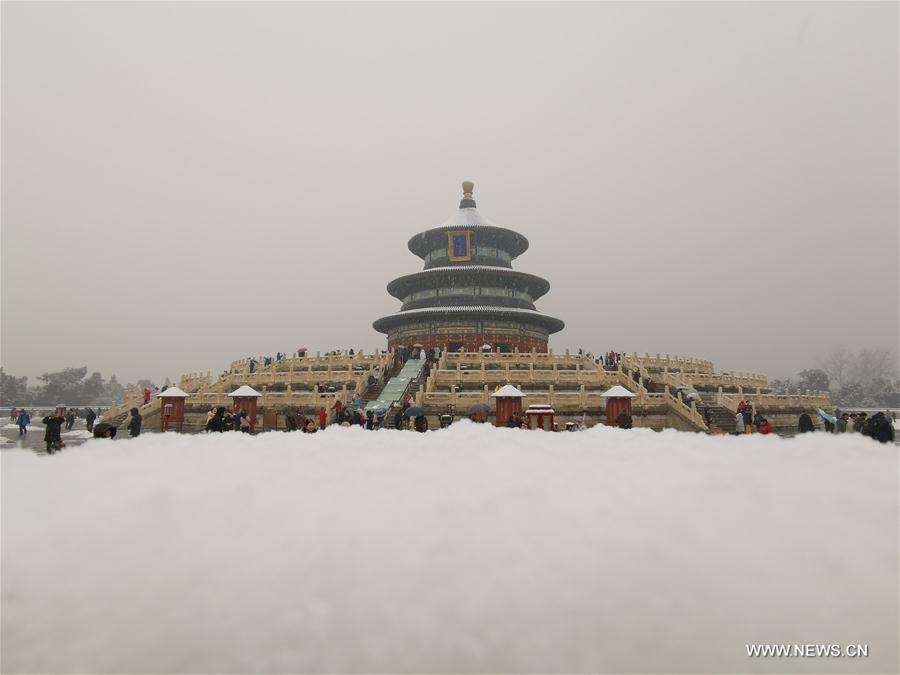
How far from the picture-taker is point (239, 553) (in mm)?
4570

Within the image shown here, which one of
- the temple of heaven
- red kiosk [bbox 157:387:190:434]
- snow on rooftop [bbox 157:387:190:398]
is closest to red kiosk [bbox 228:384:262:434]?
snow on rooftop [bbox 157:387:190:398]

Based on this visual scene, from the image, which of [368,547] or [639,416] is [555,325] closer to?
[639,416]

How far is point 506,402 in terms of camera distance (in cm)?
2030

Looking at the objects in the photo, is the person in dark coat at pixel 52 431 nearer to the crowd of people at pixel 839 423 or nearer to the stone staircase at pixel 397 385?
the stone staircase at pixel 397 385

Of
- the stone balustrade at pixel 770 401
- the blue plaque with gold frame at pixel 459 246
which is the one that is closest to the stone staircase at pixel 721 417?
the stone balustrade at pixel 770 401

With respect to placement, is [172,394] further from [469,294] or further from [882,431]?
[469,294]

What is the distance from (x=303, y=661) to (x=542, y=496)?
3.10 metres

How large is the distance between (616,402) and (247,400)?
16.0 m

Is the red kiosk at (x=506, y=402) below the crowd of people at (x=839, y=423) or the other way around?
the other way around

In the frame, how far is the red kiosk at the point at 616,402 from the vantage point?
20.5 m

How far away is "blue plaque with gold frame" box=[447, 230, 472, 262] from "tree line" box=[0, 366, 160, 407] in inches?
1721

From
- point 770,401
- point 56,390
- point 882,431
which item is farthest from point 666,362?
point 56,390

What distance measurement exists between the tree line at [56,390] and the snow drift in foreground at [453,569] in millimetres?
67184

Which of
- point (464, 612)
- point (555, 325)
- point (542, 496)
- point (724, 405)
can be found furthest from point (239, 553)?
point (555, 325)
